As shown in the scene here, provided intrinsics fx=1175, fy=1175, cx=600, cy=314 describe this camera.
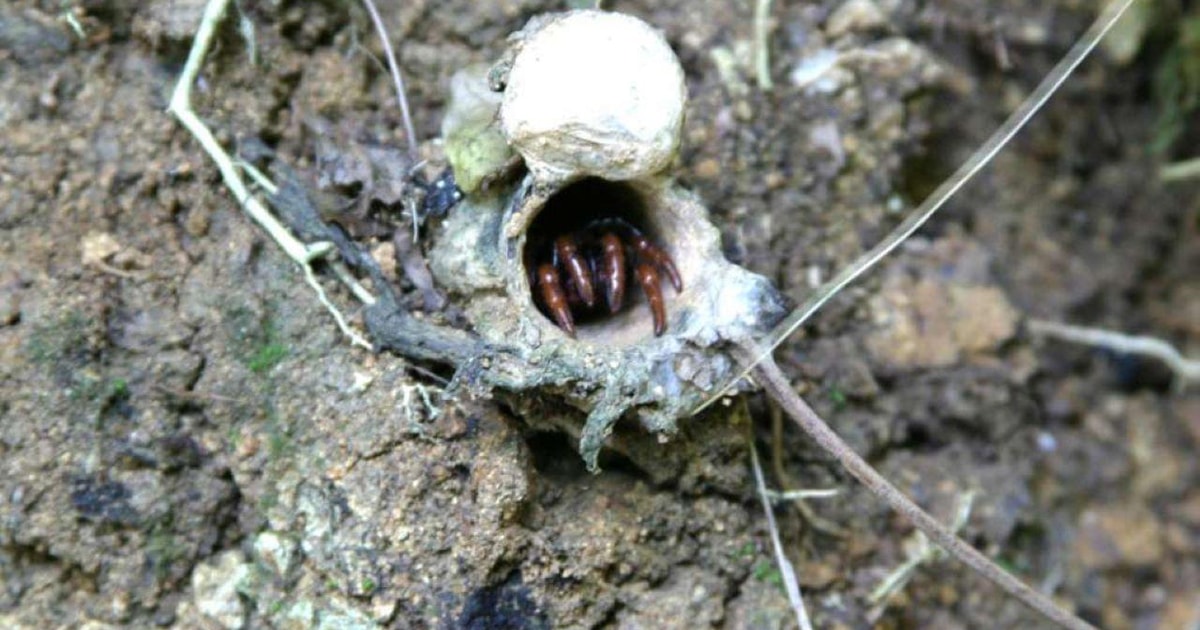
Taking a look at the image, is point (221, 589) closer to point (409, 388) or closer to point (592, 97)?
point (409, 388)

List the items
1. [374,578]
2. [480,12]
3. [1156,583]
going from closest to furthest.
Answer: [374,578] → [480,12] → [1156,583]

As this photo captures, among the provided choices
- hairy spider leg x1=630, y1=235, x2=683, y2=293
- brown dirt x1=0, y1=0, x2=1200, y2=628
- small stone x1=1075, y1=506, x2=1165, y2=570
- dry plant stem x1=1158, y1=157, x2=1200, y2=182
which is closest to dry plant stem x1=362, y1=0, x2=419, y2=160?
brown dirt x1=0, y1=0, x2=1200, y2=628

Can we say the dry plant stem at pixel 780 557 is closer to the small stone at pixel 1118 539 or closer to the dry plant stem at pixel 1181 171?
the small stone at pixel 1118 539

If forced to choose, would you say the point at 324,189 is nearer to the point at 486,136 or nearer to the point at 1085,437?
the point at 486,136

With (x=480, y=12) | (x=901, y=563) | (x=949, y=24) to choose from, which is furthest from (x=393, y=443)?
(x=949, y=24)

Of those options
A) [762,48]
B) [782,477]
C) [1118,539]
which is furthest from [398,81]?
[1118,539]
